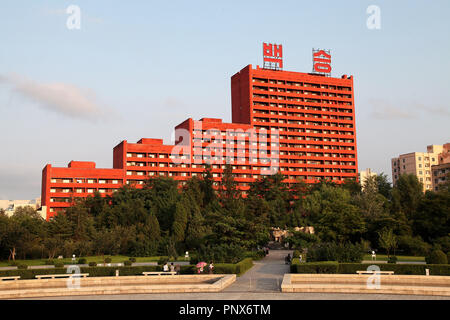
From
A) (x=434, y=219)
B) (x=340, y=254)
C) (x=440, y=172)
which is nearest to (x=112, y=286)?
(x=340, y=254)

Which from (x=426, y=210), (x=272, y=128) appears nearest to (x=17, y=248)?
(x=426, y=210)

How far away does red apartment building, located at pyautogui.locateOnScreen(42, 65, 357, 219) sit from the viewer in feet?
334

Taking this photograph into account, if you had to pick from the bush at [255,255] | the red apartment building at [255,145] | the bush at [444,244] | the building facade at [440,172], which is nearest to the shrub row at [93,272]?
the bush at [255,255]

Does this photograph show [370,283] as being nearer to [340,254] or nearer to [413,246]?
[340,254]

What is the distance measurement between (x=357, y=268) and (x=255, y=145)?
280 ft

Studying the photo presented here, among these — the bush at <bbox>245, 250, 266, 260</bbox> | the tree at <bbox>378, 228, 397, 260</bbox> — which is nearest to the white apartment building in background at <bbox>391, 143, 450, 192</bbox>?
the tree at <bbox>378, 228, 397, 260</bbox>

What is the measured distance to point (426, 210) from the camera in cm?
5450

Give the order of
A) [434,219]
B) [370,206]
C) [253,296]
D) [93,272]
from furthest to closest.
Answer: [370,206]
[434,219]
[93,272]
[253,296]

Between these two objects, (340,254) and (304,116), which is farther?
(304,116)

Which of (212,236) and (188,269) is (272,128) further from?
(188,269)

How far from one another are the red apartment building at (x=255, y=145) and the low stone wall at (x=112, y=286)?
71.7 m

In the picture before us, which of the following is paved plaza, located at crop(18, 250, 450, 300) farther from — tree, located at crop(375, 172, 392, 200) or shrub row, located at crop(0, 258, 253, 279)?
tree, located at crop(375, 172, 392, 200)

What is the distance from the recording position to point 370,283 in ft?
81.4
